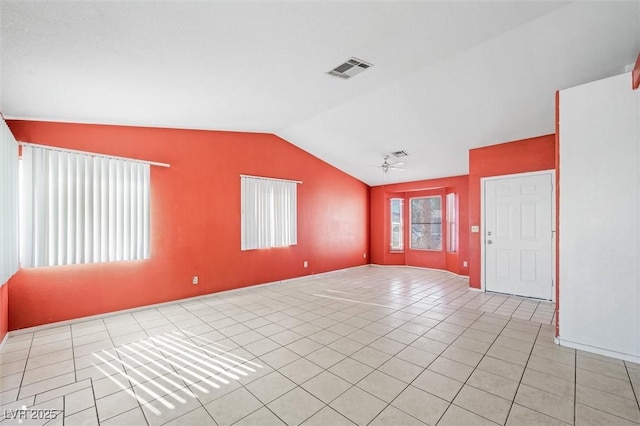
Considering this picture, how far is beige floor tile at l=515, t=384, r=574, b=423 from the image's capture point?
74.4 inches

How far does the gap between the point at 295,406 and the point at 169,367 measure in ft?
4.53

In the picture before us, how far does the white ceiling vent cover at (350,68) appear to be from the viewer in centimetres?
297

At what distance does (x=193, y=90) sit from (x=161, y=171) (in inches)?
70.4

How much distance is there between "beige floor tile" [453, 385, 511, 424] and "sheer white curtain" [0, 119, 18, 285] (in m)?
4.16

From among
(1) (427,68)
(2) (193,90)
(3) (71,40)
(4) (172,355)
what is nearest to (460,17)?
(1) (427,68)

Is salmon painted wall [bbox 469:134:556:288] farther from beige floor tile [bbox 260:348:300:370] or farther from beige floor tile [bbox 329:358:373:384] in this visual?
beige floor tile [bbox 260:348:300:370]

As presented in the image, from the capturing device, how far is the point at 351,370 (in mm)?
2461

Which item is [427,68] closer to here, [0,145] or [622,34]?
[622,34]

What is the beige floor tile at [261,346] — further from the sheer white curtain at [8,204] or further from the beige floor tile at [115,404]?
the sheer white curtain at [8,204]

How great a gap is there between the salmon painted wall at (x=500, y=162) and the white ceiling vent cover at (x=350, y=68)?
3474 mm

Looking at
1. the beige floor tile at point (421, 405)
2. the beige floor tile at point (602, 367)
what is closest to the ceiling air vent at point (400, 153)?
the beige floor tile at point (602, 367)

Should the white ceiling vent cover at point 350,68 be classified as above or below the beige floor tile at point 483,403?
above

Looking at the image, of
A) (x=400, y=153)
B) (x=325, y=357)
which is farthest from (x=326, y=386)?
(x=400, y=153)

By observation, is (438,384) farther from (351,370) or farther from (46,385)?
(46,385)
